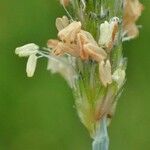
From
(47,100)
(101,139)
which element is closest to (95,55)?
(101,139)

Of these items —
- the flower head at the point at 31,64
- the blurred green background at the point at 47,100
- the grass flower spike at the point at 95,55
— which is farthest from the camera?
the blurred green background at the point at 47,100

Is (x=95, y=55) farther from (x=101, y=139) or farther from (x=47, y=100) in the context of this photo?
(x=47, y=100)

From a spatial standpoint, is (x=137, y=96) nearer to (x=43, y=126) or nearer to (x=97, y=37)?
(x=43, y=126)

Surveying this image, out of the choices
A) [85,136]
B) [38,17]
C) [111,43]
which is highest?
[38,17]

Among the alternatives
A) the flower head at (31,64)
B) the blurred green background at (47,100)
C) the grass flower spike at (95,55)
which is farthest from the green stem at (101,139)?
the blurred green background at (47,100)

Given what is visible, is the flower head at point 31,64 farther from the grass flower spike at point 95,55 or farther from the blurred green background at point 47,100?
the blurred green background at point 47,100

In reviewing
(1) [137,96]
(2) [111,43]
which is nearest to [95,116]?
(2) [111,43]
